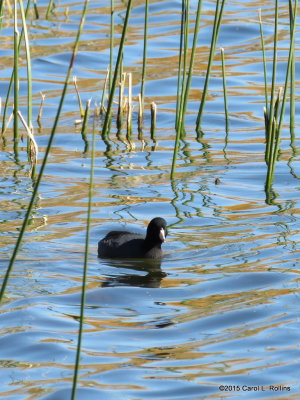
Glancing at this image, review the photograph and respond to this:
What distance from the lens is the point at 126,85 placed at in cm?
1299

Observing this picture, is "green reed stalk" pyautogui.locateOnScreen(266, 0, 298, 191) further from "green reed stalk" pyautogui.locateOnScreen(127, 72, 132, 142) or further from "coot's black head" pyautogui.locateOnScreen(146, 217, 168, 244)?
"green reed stalk" pyautogui.locateOnScreen(127, 72, 132, 142)

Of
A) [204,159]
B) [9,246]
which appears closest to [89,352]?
[9,246]

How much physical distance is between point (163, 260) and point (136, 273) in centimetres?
31

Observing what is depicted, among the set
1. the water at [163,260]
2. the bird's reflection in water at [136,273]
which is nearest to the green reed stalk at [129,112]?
the water at [163,260]

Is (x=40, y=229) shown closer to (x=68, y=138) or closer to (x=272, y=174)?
(x=272, y=174)

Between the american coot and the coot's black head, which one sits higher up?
the coot's black head

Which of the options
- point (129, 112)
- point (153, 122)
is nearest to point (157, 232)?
point (129, 112)

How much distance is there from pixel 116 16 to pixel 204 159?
238 inches

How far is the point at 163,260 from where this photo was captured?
8.03 metres

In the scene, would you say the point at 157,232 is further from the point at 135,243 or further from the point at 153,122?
the point at 153,122

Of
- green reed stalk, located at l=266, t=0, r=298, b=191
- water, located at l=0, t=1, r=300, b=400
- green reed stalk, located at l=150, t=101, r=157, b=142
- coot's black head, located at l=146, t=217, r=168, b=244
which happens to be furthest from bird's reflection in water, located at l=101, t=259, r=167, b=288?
green reed stalk, located at l=150, t=101, r=157, b=142

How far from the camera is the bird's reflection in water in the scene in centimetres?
741

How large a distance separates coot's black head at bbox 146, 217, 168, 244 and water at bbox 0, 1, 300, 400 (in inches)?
8.0

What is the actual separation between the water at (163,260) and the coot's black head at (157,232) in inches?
8.0
